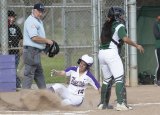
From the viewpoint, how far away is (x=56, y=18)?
18391 mm

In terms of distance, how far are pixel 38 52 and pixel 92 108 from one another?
63.9 inches

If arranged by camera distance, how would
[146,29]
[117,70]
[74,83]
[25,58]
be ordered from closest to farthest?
[117,70] → [74,83] → [25,58] → [146,29]

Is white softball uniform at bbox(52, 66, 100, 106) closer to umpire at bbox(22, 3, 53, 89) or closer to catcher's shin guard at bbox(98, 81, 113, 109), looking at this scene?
catcher's shin guard at bbox(98, 81, 113, 109)

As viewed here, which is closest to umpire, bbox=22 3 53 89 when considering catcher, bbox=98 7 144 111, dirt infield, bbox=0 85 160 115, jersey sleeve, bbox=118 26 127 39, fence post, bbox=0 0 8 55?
dirt infield, bbox=0 85 160 115

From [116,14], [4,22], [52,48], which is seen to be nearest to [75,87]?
[52,48]

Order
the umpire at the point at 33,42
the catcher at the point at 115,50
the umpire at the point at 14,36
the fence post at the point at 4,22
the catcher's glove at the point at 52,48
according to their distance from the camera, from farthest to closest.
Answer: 1. the umpire at the point at 14,36
2. the fence post at the point at 4,22
3. the catcher's glove at the point at 52,48
4. the umpire at the point at 33,42
5. the catcher at the point at 115,50

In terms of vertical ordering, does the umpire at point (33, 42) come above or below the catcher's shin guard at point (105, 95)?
above

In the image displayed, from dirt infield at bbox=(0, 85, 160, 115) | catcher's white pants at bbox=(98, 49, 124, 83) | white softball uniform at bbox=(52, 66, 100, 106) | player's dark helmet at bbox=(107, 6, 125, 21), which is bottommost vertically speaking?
dirt infield at bbox=(0, 85, 160, 115)

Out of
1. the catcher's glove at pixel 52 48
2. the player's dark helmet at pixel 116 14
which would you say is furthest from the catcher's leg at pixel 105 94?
the catcher's glove at pixel 52 48

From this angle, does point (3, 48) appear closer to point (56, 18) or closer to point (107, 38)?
point (107, 38)

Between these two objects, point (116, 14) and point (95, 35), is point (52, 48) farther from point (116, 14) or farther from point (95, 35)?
point (95, 35)

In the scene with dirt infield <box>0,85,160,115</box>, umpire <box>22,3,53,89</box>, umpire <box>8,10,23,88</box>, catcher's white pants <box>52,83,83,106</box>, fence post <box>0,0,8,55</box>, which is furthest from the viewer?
umpire <box>8,10,23,88</box>

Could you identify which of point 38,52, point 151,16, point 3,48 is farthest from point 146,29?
point 38,52

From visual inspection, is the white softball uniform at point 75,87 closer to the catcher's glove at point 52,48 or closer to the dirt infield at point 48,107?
the dirt infield at point 48,107
